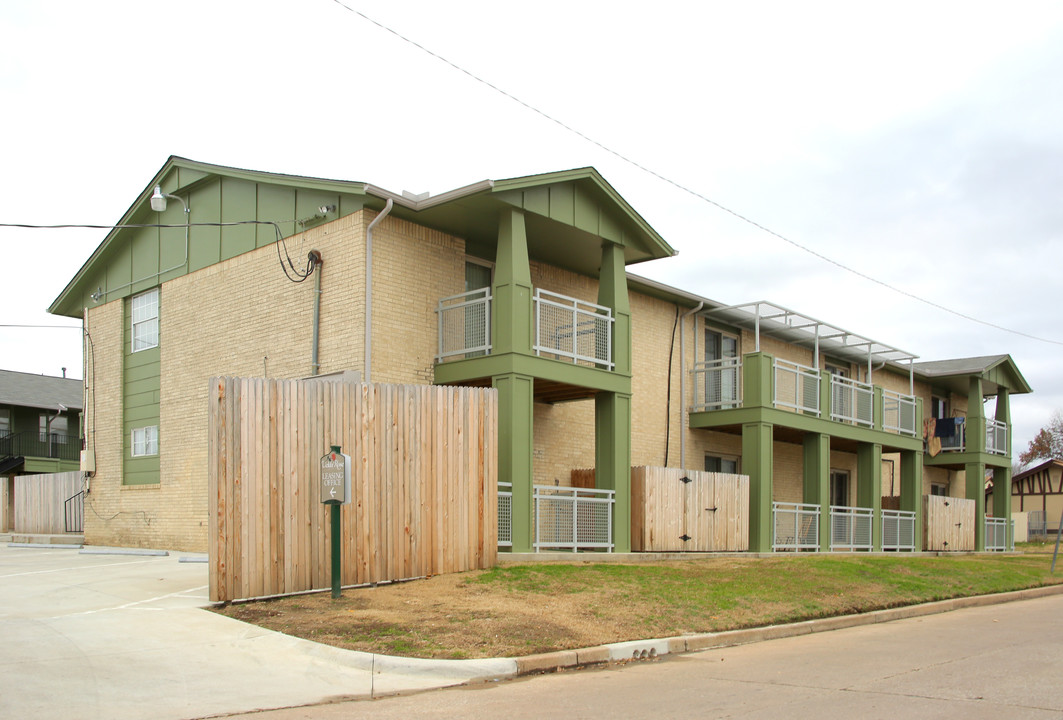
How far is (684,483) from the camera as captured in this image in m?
19.5

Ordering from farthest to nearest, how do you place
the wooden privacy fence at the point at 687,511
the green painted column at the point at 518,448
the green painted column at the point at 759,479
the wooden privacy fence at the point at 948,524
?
1. the wooden privacy fence at the point at 948,524
2. the green painted column at the point at 759,479
3. the wooden privacy fence at the point at 687,511
4. the green painted column at the point at 518,448

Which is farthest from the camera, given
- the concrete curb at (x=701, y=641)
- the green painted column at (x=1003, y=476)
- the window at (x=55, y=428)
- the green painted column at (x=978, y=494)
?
the window at (x=55, y=428)

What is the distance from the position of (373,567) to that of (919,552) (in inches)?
840

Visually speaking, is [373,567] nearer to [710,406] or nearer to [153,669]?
[153,669]

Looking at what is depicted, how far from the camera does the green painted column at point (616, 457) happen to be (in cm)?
1786

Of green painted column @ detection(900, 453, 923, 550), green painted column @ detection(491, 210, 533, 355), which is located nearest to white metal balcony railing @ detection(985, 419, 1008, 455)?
green painted column @ detection(900, 453, 923, 550)

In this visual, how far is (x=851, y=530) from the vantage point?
25406mm

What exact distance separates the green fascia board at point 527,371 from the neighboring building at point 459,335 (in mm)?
40

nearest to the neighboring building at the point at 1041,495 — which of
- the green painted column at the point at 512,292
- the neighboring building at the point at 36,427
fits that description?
the green painted column at the point at 512,292

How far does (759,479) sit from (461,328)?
8.68 m

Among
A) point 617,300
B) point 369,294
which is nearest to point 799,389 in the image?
point 617,300

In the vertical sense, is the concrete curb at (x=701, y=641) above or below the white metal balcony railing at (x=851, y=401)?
below

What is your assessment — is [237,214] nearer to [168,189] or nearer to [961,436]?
[168,189]

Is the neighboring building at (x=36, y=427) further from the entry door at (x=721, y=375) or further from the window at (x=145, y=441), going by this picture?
the entry door at (x=721, y=375)
